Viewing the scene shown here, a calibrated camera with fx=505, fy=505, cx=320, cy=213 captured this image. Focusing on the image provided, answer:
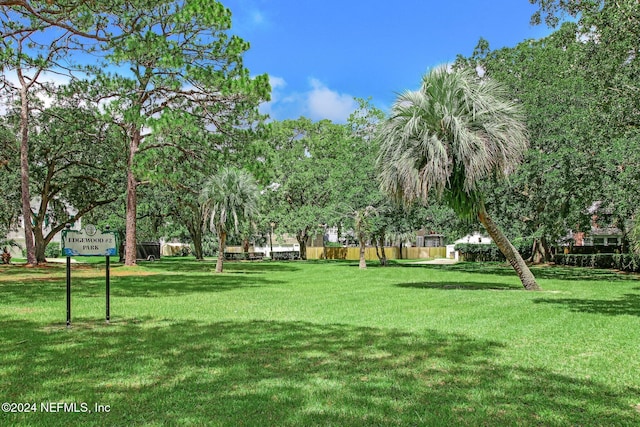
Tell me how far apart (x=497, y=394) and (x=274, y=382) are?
6.65ft

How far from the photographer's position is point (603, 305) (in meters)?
11.6

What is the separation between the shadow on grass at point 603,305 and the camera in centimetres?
1047

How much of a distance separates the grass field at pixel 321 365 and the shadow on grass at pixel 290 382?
16mm

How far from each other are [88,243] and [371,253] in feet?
157

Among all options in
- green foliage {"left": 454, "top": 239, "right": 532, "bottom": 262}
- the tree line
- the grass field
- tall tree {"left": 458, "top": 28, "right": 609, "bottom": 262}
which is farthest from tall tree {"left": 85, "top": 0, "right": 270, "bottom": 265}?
green foliage {"left": 454, "top": 239, "right": 532, "bottom": 262}

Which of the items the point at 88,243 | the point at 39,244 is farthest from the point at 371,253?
the point at 88,243

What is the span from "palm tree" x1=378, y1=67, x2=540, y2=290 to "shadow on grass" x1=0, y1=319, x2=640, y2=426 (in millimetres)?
7088

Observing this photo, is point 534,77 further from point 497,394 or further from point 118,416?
point 118,416

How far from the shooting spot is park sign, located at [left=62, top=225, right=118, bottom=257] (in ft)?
26.0

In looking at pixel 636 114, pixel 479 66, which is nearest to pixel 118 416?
pixel 636 114

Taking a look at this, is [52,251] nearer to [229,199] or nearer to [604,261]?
[229,199]

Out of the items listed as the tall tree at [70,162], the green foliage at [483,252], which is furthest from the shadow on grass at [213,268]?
the green foliage at [483,252]

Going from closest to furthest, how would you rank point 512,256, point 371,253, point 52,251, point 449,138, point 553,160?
point 449,138
point 512,256
point 553,160
point 52,251
point 371,253

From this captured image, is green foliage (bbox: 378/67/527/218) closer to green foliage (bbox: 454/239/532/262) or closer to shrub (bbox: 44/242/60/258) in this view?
green foliage (bbox: 454/239/532/262)
